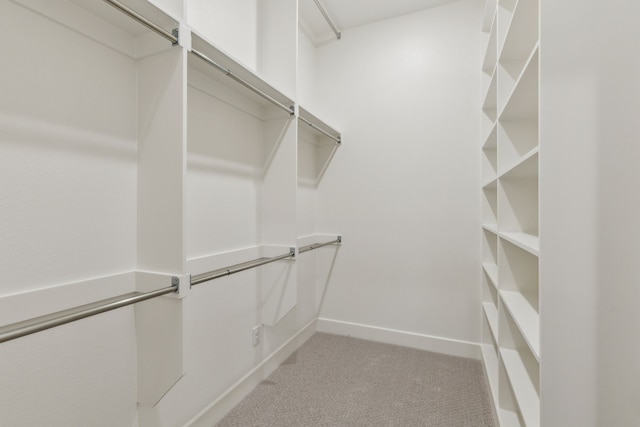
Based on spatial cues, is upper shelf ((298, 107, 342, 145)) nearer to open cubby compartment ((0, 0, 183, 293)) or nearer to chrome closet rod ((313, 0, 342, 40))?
chrome closet rod ((313, 0, 342, 40))

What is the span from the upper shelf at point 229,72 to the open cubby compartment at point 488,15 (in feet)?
4.67

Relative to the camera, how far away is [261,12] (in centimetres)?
186

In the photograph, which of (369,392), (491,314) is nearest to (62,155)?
(369,392)

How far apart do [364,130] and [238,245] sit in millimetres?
1477

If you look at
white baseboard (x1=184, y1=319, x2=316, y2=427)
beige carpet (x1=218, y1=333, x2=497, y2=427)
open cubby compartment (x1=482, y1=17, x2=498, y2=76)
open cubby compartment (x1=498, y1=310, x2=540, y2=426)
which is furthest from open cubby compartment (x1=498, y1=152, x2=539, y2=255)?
white baseboard (x1=184, y1=319, x2=316, y2=427)

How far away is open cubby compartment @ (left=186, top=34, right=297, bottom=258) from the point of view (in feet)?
4.59

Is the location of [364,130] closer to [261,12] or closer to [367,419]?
[261,12]

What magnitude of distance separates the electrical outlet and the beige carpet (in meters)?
0.27

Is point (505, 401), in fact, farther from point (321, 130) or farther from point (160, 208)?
point (321, 130)

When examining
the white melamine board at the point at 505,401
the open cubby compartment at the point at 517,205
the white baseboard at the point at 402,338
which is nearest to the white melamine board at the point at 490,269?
the open cubby compartment at the point at 517,205

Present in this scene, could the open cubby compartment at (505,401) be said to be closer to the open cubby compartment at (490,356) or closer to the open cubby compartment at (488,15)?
the open cubby compartment at (490,356)

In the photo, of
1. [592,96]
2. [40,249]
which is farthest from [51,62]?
[592,96]

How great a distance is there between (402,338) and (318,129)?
1.79 m

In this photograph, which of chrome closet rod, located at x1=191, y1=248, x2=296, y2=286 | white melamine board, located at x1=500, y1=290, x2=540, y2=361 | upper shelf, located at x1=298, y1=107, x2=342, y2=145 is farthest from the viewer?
upper shelf, located at x1=298, y1=107, x2=342, y2=145
